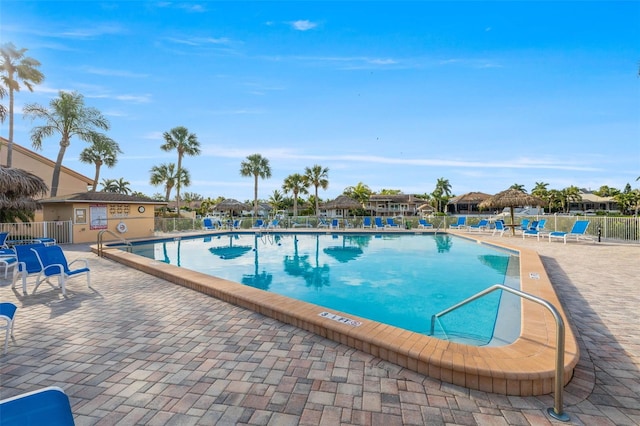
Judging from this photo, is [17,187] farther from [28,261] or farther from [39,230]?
[28,261]

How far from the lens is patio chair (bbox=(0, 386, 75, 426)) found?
120cm

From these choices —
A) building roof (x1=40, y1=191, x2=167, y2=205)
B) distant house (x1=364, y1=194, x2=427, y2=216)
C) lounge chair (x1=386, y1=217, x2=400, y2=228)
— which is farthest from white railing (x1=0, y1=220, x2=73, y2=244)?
distant house (x1=364, y1=194, x2=427, y2=216)

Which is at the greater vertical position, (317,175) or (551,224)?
(317,175)

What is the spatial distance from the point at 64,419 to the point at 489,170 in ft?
169

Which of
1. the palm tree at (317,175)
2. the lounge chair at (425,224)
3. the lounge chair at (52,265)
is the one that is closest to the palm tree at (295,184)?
the palm tree at (317,175)

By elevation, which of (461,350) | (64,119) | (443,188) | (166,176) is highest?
(64,119)

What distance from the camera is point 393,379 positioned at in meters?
2.55

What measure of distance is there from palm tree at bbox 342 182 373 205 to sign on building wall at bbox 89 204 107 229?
123ft

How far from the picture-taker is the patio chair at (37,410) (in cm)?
120

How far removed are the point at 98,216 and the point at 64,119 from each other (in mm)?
8031

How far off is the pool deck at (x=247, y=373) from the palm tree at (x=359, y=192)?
44243 millimetres

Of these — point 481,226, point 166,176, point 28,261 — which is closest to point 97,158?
point 166,176

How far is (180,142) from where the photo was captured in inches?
1114

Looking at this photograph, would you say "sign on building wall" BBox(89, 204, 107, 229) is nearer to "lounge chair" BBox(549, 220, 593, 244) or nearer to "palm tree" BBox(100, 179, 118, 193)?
"lounge chair" BBox(549, 220, 593, 244)
